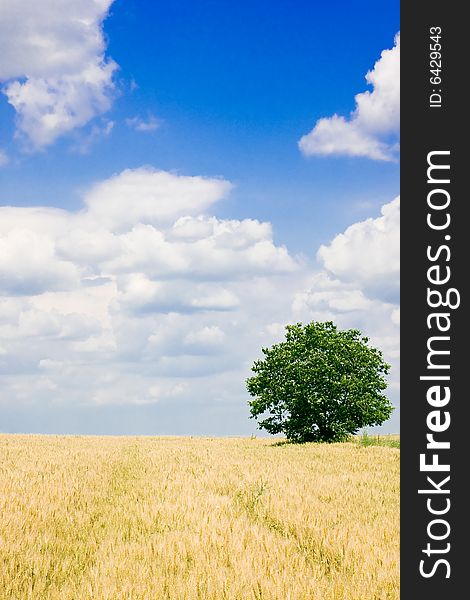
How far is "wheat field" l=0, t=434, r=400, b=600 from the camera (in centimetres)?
778

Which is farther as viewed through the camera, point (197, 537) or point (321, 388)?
point (321, 388)

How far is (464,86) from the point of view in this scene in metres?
7.36

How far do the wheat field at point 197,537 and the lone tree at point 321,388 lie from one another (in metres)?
19.7

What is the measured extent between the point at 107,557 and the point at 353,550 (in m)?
3.78

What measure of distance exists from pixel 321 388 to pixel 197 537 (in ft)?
97.9

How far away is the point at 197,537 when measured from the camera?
9945 mm

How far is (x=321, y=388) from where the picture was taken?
39.1 meters

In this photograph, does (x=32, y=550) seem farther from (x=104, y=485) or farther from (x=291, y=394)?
(x=291, y=394)

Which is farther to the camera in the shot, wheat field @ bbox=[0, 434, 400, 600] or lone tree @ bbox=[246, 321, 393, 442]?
lone tree @ bbox=[246, 321, 393, 442]

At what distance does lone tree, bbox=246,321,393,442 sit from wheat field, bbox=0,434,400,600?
1967 centimetres

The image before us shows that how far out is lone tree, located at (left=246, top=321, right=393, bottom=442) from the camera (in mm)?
38875

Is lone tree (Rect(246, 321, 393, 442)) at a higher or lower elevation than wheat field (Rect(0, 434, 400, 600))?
higher

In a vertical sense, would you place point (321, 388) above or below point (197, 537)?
above

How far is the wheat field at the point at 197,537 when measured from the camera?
25.5 feet
